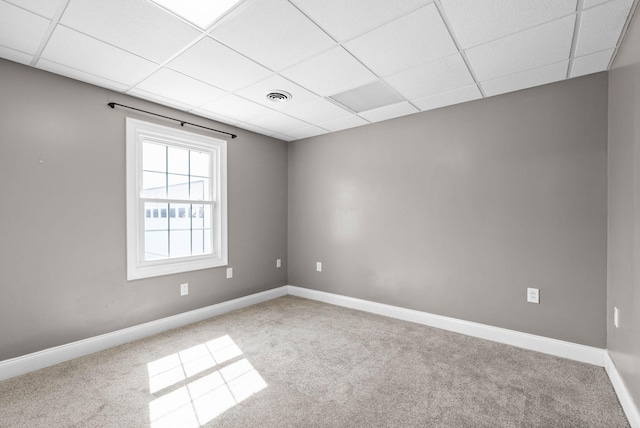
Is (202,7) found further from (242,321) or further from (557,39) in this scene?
(242,321)

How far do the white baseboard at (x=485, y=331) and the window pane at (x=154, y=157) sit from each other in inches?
104

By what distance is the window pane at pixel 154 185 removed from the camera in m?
3.12

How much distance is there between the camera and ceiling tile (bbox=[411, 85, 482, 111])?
285 centimetres

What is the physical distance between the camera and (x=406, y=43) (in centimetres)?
208

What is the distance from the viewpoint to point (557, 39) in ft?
6.64

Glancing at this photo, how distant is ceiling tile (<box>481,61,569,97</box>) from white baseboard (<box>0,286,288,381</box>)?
368 cm

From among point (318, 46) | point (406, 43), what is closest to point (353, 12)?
point (318, 46)

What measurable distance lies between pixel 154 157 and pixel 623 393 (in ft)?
14.2

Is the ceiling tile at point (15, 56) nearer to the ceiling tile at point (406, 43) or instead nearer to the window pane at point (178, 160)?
the window pane at point (178, 160)

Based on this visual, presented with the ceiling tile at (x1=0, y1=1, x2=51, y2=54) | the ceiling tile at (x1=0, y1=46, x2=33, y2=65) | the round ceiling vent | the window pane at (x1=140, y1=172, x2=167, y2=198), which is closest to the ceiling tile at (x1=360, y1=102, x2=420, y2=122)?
the round ceiling vent

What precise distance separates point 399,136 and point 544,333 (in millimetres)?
2437

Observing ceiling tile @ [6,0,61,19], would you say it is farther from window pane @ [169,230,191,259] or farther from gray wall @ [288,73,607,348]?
gray wall @ [288,73,607,348]

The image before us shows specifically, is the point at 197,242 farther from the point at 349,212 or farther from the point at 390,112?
the point at 390,112

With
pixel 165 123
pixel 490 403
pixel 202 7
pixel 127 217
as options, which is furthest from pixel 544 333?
pixel 165 123
